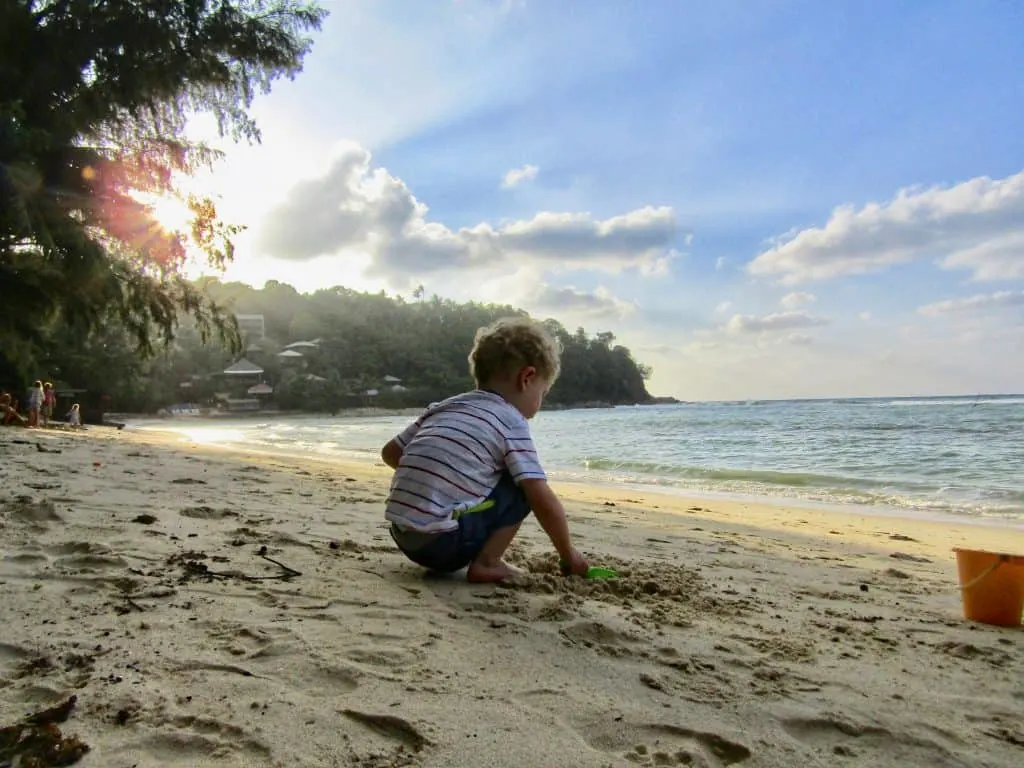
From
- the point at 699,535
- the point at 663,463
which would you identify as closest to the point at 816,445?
the point at 663,463

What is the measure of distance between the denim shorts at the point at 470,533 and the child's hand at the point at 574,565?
237mm

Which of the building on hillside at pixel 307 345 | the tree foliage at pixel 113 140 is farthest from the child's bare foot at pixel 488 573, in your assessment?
the building on hillside at pixel 307 345

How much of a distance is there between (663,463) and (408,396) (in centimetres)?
5386

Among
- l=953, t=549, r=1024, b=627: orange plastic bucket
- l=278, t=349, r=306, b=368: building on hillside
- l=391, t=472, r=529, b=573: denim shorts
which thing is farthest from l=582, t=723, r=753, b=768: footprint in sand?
l=278, t=349, r=306, b=368: building on hillside

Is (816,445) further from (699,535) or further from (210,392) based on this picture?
(210,392)

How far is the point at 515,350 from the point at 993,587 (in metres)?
1.99

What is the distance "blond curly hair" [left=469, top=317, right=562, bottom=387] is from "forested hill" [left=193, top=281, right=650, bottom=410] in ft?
158

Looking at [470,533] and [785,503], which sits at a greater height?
[470,533]

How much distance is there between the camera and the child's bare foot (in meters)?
2.60

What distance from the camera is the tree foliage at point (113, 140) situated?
33.6 ft

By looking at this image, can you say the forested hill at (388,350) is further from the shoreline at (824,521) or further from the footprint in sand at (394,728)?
the footprint in sand at (394,728)

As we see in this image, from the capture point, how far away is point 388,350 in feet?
237

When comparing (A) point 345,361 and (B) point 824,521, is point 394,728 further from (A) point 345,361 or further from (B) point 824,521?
(A) point 345,361

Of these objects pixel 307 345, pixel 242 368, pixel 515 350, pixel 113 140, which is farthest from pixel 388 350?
pixel 515 350
